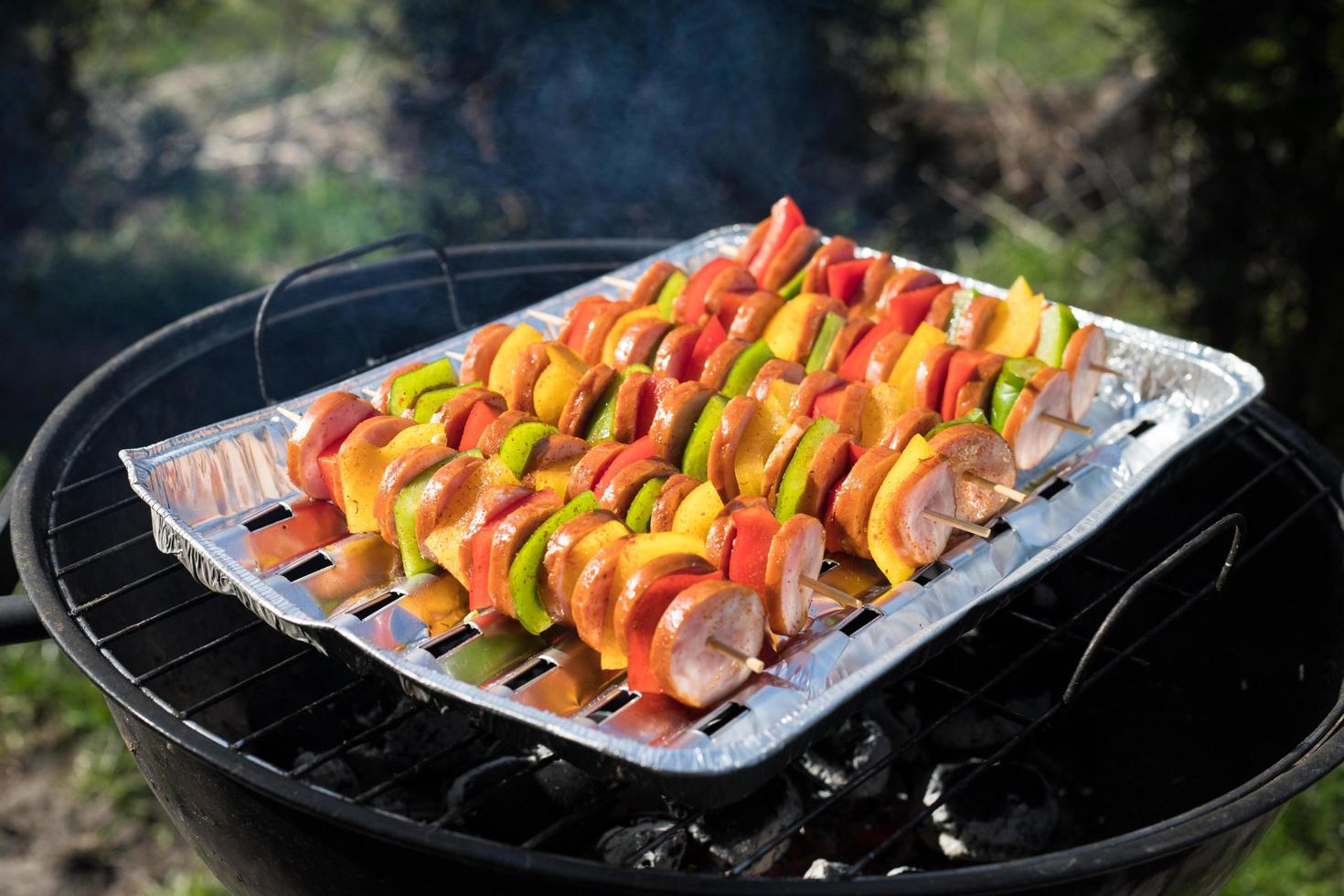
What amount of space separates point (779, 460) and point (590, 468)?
46cm

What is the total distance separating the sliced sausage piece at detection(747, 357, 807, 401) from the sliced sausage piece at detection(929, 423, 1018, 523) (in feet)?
1.59

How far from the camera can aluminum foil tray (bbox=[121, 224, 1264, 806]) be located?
7.15 ft

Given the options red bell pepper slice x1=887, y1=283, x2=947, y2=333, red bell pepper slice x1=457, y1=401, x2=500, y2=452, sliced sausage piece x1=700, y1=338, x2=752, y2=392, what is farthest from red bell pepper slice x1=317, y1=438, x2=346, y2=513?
red bell pepper slice x1=887, y1=283, x2=947, y2=333

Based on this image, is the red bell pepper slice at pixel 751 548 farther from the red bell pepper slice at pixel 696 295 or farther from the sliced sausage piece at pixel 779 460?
the red bell pepper slice at pixel 696 295

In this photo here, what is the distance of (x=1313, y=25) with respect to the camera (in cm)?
512

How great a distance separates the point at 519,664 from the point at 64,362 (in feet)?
16.0

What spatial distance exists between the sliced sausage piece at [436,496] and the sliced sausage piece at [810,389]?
2.94 ft

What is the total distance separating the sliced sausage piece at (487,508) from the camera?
104 inches

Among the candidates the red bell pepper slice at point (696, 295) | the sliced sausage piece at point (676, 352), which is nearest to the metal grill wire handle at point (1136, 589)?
the sliced sausage piece at point (676, 352)

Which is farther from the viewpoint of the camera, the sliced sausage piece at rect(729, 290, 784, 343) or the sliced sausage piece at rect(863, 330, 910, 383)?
the sliced sausage piece at rect(729, 290, 784, 343)

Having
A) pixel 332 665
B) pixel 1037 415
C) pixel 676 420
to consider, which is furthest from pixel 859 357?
pixel 332 665

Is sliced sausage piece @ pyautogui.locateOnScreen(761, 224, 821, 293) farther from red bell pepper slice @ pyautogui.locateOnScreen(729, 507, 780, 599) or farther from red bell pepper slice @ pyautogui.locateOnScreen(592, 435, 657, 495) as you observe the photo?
red bell pepper slice @ pyautogui.locateOnScreen(729, 507, 780, 599)

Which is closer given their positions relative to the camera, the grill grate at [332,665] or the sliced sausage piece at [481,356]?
the grill grate at [332,665]

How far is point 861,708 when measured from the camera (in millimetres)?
2605
